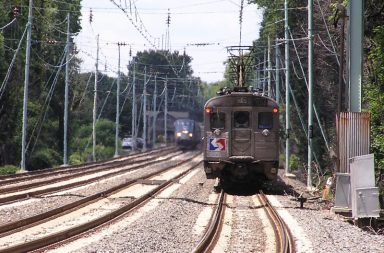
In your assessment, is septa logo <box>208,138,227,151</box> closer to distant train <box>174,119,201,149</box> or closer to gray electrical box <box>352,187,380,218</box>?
gray electrical box <box>352,187,380,218</box>

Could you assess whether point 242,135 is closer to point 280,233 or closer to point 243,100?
point 243,100

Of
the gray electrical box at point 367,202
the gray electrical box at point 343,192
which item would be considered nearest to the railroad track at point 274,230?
the gray electrical box at point 343,192

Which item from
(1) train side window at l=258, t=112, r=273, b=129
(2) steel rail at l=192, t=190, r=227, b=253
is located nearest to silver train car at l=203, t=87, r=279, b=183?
(1) train side window at l=258, t=112, r=273, b=129

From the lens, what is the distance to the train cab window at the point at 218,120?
20.7 m

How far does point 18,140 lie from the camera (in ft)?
138

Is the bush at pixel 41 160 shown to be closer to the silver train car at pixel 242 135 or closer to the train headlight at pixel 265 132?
the silver train car at pixel 242 135

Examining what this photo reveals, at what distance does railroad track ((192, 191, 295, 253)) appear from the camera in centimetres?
1052

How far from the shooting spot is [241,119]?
2070 centimetres

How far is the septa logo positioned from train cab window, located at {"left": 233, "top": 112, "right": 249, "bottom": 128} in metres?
0.70

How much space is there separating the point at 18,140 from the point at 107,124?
24036mm

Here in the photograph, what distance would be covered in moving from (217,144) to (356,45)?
6.70 metres

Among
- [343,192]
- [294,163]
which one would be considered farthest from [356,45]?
[294,163]

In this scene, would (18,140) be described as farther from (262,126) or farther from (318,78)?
(262,126)

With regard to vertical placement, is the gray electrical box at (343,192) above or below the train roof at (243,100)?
below
